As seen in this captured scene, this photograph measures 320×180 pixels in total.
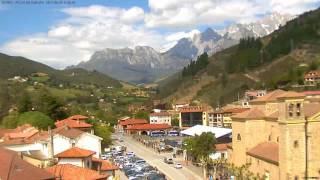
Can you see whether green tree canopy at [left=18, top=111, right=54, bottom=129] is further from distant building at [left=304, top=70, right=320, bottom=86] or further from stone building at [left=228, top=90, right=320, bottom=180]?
distant building at [left=304, top=70, right=320, bottom=86]

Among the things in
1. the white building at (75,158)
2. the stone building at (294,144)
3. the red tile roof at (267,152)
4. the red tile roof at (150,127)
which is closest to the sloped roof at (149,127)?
the red tile roof at (150,127)

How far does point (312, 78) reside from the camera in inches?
4710

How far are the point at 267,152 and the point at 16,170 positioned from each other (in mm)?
25999

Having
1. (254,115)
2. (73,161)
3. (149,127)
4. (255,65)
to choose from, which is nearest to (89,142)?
(73,161)

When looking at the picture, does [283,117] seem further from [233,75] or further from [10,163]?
[233,75]

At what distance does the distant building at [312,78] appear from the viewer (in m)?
116

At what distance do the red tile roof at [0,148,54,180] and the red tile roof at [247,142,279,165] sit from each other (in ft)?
71.2

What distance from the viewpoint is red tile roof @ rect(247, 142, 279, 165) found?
44.4 meters

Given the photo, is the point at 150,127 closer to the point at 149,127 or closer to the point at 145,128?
the point at 149,127

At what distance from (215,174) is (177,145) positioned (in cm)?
4374

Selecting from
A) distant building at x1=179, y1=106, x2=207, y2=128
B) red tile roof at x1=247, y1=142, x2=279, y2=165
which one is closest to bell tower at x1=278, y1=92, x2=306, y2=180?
red tile roof at x1=247, y1=142, x2=279, y2=165

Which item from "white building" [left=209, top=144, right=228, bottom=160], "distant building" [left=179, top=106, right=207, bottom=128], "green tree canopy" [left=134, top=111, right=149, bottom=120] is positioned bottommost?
"green tree canopy" [left=134, top=111, right=149, bottom=120]

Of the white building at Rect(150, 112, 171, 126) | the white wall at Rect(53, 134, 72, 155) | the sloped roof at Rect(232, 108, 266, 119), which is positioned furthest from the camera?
the white building at Rect(150, 112, 171, 126)

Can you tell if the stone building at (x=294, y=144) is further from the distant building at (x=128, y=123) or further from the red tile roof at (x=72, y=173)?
the distant building at (x=128, y=123)
